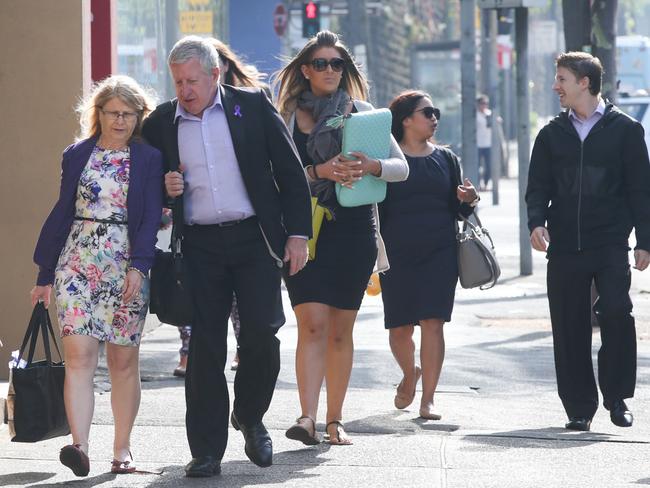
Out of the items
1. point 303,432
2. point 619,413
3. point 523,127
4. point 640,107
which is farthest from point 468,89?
point 303,432

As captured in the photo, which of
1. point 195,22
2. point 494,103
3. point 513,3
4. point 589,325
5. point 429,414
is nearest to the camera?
point 589,325

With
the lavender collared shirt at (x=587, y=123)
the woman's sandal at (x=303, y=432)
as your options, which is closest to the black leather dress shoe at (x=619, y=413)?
the lavender collared shirt at (x=587, y=123)

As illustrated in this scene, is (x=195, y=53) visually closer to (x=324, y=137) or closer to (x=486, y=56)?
(x=324, y=137)

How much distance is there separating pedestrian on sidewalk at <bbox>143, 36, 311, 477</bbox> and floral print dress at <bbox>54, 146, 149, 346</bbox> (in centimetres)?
22

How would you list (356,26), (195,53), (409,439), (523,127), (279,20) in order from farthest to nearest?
(356,26), (279,20), (523,127), (409,439), (195,53)

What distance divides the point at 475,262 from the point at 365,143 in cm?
138

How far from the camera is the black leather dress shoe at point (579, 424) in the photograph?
7906 mm

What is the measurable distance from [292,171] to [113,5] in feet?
14.2

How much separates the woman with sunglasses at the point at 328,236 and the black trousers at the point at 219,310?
2.10 ft

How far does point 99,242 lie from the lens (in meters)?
6.50

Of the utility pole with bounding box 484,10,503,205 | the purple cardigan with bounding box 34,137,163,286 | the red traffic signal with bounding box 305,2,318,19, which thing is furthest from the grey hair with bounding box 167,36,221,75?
the utility pole with bounding box 484,10,503,205

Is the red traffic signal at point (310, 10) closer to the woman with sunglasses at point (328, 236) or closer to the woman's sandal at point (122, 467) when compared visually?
the woman with sunglasses at point (328, 236)

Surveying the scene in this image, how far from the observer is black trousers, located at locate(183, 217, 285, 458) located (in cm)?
659

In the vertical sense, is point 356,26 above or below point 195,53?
above
